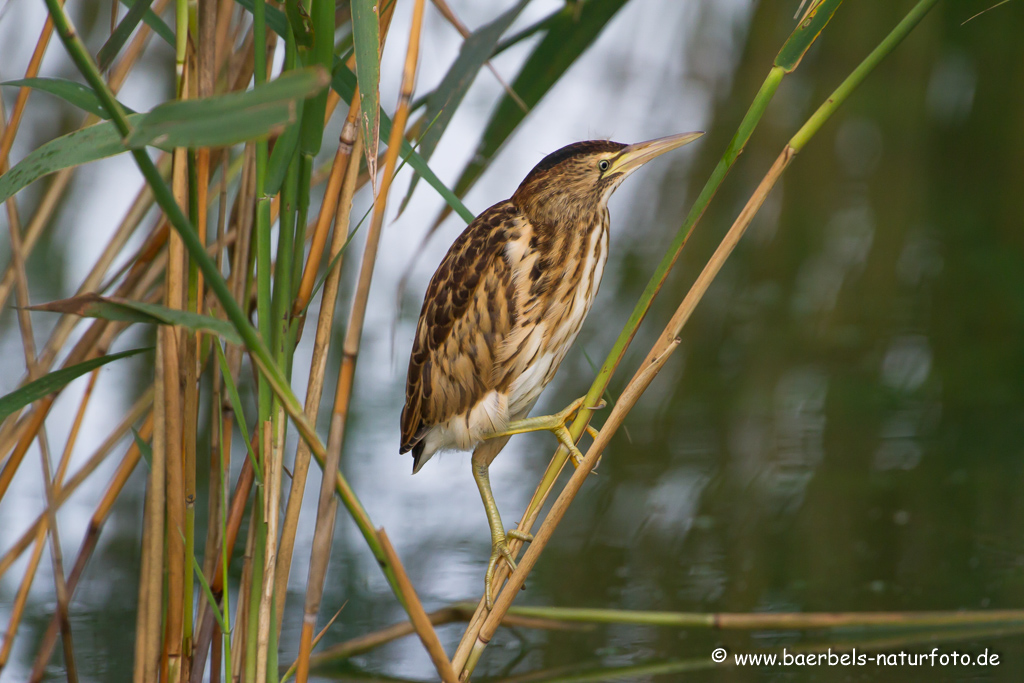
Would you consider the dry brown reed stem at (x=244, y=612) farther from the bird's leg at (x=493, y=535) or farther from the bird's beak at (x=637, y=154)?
the bird's beak at (x=637, y=154)

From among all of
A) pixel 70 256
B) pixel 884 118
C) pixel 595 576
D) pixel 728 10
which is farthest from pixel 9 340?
pixel 884 118

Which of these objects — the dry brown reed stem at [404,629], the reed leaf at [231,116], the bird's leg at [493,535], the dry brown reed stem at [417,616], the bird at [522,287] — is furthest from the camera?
the dry brown reed stem at [404,629]

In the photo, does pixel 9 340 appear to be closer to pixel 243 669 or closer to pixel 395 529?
pixel 395 529

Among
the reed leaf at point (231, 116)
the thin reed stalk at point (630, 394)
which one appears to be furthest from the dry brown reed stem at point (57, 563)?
the reed leaf at point (231, 116)

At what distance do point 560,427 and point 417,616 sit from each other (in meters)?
0.46

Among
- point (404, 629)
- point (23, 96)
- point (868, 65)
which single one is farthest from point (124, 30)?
point (404, 629)

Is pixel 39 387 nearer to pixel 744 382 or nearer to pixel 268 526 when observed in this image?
pixel 268 526

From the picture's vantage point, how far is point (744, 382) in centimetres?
295

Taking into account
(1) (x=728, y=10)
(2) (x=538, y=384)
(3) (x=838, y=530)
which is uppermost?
(1) (x=728, y=10)

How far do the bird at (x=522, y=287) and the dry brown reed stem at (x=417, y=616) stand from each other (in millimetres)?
400

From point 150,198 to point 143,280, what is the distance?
131mm

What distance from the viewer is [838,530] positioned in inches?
83.7

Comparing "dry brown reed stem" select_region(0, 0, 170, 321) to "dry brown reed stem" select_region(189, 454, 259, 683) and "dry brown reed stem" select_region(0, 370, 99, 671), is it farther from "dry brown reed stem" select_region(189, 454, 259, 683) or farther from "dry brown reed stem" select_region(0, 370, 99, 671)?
"dry brown reed stem" select_region(189, 454, 259, 683)

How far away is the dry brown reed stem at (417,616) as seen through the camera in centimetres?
79
